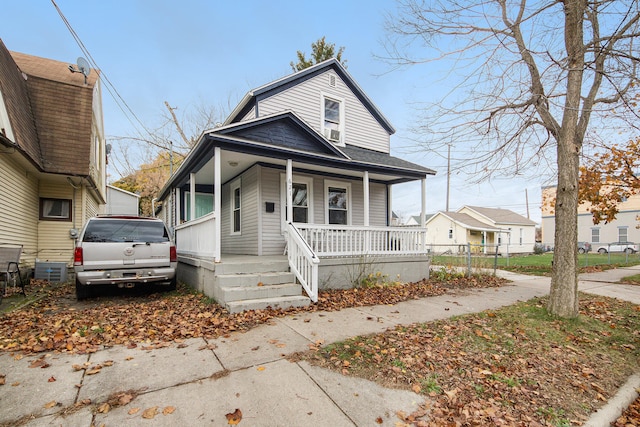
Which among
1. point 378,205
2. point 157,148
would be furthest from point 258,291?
point 157,148

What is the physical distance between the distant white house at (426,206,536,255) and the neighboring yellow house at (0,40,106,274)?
87.1ft

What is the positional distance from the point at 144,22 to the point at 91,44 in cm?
242

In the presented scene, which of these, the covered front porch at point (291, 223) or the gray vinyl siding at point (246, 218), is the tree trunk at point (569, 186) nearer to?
the covered front porch at point (291, 223)

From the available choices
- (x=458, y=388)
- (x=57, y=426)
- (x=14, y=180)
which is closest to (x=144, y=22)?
(x=14, y=180)

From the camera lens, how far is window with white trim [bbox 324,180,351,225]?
10.2 meters

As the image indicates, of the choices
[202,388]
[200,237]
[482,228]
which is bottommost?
[202,388]

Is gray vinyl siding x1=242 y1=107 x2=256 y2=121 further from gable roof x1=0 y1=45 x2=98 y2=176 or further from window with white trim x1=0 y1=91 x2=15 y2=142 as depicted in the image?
window with white trim x1=0 y1=91 x2=15 y2=142

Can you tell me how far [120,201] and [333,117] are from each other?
1641 cm

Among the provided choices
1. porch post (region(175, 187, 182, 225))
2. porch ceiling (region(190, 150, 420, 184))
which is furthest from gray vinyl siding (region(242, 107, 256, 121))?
porch post (region(175, 187, 182, 225))

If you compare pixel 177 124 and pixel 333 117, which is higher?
pixel 177 124

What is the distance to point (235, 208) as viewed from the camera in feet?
34.7

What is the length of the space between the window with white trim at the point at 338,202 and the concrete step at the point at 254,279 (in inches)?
155

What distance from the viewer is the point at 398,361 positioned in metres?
3.54

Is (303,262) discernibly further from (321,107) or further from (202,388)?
(321,107)
